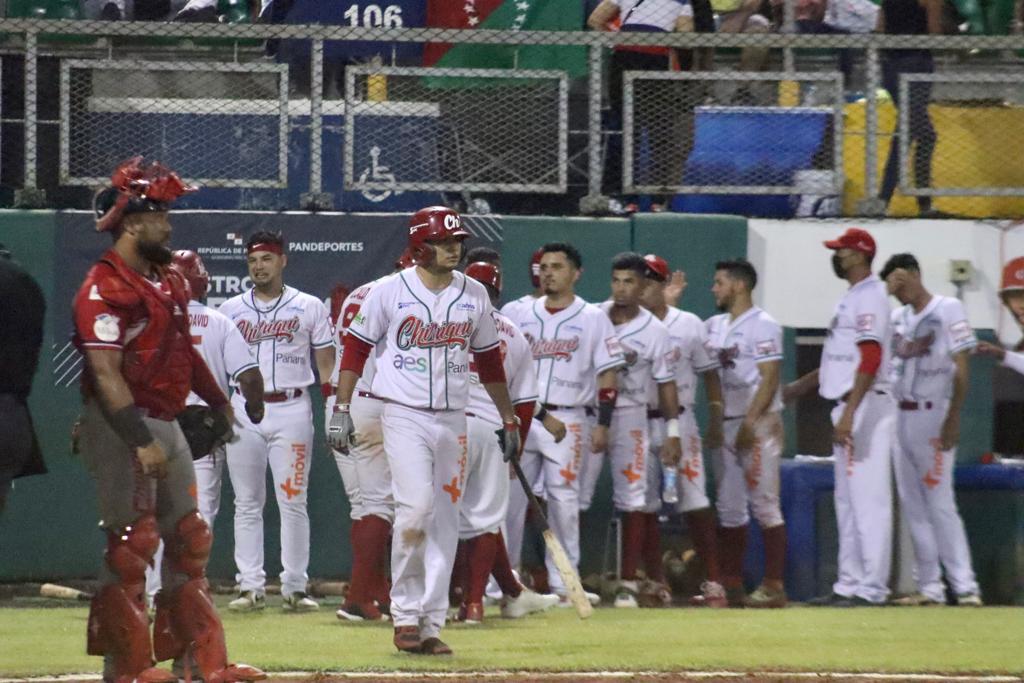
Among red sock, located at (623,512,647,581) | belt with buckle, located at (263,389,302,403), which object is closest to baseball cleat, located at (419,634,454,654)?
belt with buckle, located at (263,389,302,403)

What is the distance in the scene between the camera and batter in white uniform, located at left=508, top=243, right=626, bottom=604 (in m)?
10.4

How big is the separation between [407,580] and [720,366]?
3.98 meters

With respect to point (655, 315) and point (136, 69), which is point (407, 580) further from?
point (136, 69)

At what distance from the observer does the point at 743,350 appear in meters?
11.0

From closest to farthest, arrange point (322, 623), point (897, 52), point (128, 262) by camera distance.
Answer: point (128, 262) → point (322, 623) → point (897, 52)

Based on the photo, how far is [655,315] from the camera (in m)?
11.1

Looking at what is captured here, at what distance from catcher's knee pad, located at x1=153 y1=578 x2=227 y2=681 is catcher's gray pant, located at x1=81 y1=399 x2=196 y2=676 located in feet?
0.17

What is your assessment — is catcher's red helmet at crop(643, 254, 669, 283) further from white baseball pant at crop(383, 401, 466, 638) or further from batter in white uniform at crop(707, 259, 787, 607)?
white baseball pant at crop(383, 401, 466, 638)

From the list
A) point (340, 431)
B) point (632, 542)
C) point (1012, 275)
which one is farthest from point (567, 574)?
point (1012, 275)

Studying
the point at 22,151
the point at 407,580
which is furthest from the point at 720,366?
the point at 22,151

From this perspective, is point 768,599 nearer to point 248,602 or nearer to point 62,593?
point 248,602

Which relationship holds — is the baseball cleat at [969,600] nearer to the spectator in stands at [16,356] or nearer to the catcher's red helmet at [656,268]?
the catcher's red helmet at [656,268]

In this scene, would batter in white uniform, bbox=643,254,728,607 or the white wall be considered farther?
the white wall

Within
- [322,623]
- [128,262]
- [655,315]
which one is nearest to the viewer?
[128,262]
